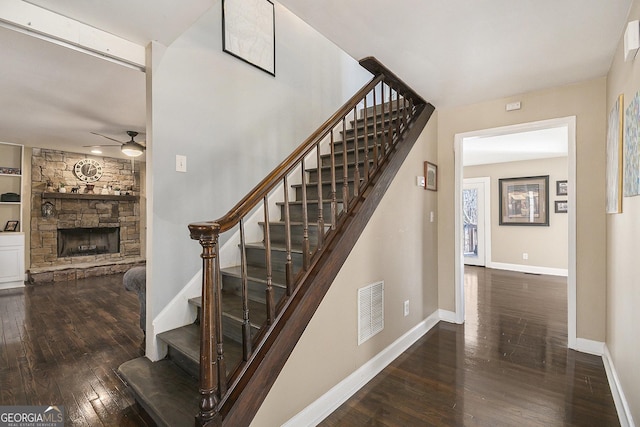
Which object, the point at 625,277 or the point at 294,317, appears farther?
the point at 625,277

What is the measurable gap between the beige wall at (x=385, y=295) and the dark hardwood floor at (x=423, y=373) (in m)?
0.24

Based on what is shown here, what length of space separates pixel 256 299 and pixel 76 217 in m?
5.84

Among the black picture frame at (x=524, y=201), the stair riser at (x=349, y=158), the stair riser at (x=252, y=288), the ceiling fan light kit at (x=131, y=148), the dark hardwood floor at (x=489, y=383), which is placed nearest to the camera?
the dark hardwood floor at (x=489, y=383)

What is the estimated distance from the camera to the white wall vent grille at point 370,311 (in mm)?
2182

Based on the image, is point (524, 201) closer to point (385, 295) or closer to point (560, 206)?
point (560, 206)

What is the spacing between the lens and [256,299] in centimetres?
212

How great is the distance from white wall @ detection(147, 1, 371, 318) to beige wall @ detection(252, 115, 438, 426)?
3.80ft

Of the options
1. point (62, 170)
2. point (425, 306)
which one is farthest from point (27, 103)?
point (425, 306)

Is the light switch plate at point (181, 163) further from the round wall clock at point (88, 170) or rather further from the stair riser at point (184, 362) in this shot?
the round wall clock at point (88, 170)

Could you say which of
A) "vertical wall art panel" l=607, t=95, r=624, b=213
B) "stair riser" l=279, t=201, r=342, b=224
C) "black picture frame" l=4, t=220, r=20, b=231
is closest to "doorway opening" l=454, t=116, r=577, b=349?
"vertical wall art panel" l=607, t=95, r=624, b=213

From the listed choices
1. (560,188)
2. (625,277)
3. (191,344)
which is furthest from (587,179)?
(560,188)

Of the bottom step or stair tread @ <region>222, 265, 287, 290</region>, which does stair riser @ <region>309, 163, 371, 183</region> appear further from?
the bottom step

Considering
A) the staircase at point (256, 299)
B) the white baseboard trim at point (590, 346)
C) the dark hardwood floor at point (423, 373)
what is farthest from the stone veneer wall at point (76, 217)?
the white baseboard trim at point (590, 346)

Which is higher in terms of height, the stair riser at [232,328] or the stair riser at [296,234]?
the stair riser at [296,234]
